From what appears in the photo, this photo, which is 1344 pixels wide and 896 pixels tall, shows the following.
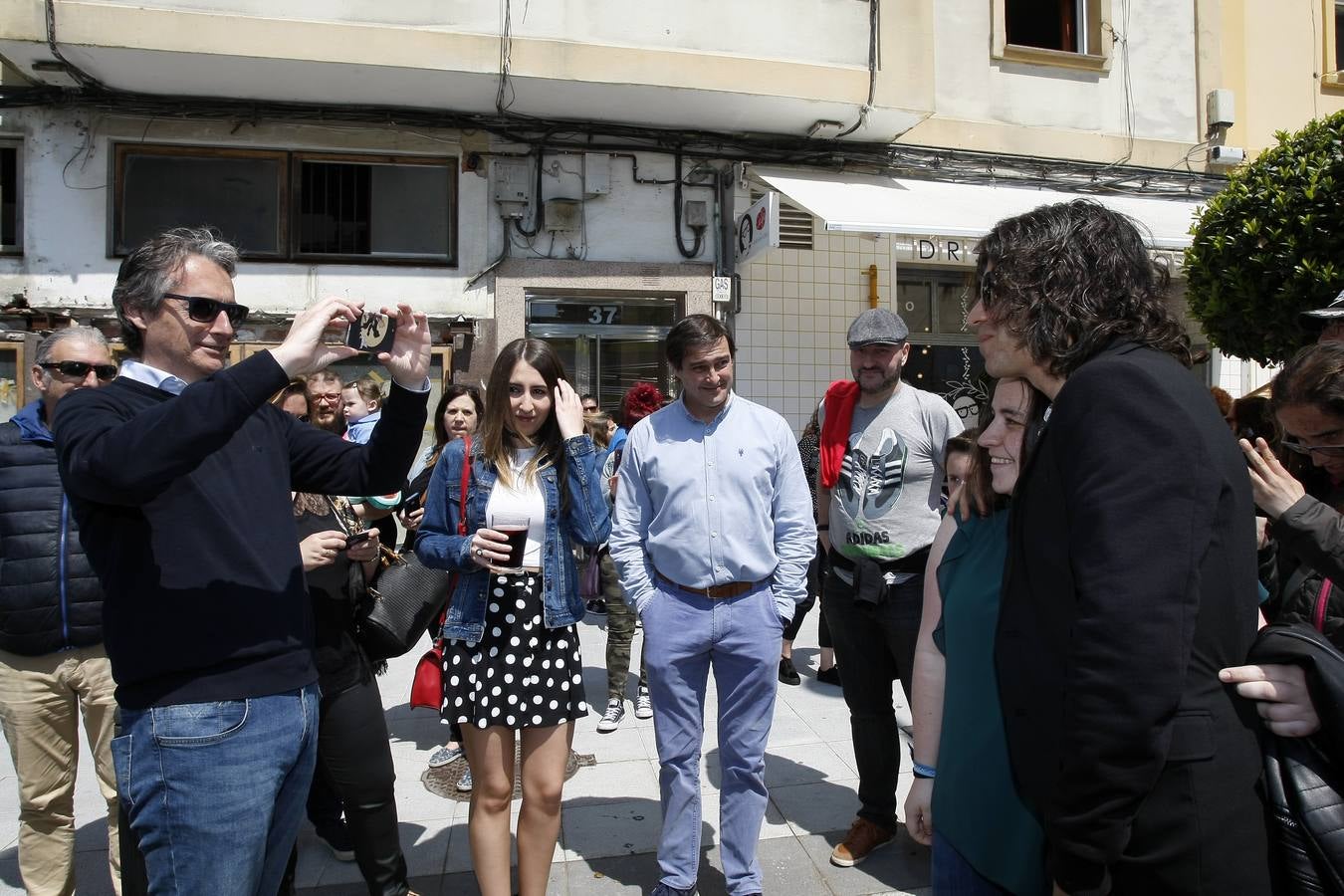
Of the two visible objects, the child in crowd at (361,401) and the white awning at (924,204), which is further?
the white awning at (924,204)

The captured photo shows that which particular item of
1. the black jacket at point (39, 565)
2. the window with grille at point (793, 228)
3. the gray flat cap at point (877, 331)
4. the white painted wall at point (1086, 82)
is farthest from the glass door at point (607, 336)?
the black jacket at point (39, 565)

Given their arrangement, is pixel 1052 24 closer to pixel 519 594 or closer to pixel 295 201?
pixel 295 201

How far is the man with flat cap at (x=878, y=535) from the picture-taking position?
3.39m

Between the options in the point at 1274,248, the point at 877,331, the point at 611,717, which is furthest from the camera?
the point at 611,717

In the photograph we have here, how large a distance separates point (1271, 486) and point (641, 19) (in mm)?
6859

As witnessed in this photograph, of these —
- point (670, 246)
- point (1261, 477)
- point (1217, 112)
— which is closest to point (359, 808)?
point (1261, 477)

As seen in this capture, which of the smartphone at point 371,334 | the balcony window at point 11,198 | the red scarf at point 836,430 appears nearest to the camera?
the smartphone at point 371,334

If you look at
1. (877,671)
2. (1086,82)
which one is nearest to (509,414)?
(877,671)

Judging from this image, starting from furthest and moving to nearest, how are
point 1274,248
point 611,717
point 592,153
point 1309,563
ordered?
point 592,153 → point 611,717 → point 1274,248 → point 1309,563

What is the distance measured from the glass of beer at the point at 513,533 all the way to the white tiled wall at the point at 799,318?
19.7ft

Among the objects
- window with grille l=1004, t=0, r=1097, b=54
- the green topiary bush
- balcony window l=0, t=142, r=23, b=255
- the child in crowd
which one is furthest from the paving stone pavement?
window with grille l=1004, t=0, r=1097, b=54

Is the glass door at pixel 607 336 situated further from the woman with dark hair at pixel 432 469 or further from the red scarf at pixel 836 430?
the red scarf at pixel 836 430

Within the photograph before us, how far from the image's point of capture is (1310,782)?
1.40 meters

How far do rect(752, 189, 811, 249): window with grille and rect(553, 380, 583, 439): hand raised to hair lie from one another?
6.31 metres
